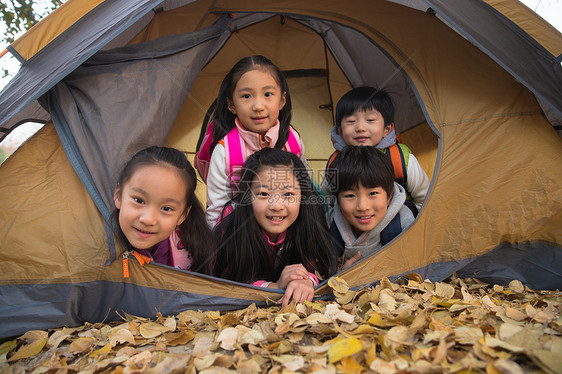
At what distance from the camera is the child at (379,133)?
8.14 ft

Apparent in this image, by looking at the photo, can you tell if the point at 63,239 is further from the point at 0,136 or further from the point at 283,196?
the point at 283,196

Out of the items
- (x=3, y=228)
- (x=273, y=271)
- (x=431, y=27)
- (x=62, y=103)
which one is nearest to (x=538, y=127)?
(x=431, y=27)

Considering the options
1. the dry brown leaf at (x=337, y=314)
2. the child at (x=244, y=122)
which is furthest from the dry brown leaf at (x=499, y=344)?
the child at (x=244, y=122)

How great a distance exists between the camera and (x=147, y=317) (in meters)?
1.78

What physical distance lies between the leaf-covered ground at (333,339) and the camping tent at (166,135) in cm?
14

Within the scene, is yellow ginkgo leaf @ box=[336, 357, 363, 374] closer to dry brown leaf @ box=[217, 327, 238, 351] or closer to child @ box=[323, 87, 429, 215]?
dry brown leaf @ box=[217, 327, 238, 351]

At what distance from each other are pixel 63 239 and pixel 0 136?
0.55m

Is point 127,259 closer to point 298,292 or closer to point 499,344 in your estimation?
point 298,292

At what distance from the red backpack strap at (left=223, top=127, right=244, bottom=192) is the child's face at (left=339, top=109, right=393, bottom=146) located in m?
0.67

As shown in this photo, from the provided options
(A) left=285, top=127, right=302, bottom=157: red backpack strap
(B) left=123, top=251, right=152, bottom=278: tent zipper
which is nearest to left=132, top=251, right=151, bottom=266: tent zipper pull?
(B) left=123, top=251, right=152, bottom=278: tent zipper

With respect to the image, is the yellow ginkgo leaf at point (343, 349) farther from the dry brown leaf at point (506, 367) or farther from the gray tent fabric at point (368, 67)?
the gray tent fabric at point (368, 67)

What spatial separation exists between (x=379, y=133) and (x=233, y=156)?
883 mm

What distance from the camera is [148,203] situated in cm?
171

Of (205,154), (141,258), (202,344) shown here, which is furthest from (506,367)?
(205,154)
